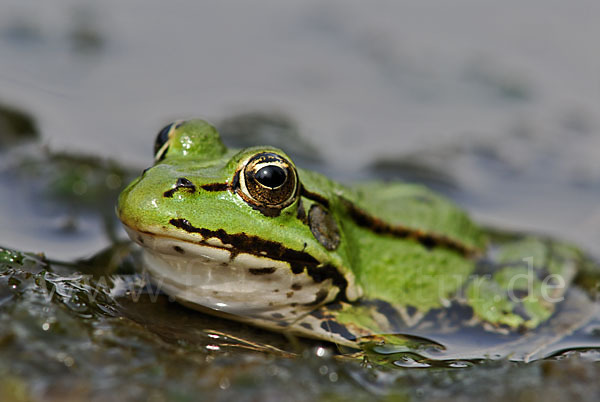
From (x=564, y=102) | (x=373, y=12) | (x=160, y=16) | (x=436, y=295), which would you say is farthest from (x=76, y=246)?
(x=373, y=12)

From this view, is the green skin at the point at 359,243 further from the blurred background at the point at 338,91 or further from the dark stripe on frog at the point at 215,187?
the blurred background at the point at 338,91

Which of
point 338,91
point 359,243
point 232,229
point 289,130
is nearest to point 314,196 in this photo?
point 359,243

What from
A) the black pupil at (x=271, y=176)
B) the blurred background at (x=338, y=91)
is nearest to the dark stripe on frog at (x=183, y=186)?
the black pupil at (x=271, y=176)

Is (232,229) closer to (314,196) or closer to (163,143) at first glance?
(314,196)

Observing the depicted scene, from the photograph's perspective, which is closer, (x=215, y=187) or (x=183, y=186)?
(x=183, y=186)

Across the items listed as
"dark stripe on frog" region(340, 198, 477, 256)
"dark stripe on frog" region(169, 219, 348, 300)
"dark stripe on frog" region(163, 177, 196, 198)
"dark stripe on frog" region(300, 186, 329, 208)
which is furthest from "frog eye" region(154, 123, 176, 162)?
"dark stripe on frog" region(340, 198, 477, 256)

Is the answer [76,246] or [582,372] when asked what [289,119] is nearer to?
[76,246]
